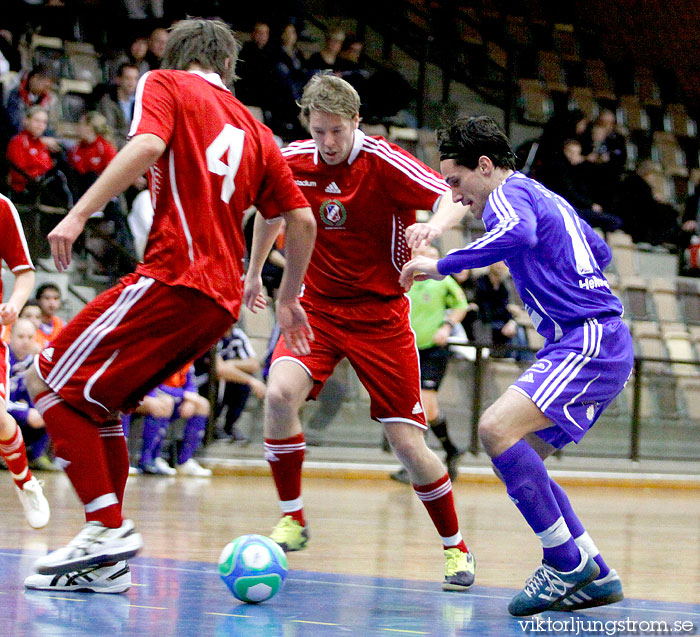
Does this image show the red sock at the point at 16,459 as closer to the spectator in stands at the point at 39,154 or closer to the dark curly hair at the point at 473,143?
the dark curly hair at the point at 473,143

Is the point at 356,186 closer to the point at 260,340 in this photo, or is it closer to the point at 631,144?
the point at 260,340

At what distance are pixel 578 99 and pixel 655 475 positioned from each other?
7.78 meters

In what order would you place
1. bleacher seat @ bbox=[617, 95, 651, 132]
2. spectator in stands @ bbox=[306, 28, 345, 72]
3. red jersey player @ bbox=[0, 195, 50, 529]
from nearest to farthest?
red jersey player @ bbox=[0, 195, 50, 529] < spectator in stands @ bbox=[306, 28, 345, 72] < bleacher seat @ bbox=[617, 95, 651, 132]

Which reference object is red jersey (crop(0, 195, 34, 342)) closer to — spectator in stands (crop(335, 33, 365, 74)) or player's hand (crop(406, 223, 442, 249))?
player's hand (crop(406, 223, 442, 249))

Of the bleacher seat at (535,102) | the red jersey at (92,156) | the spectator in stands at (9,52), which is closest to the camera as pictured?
the red jersey at (92,156)

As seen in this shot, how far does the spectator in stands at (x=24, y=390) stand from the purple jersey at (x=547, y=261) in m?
5.45

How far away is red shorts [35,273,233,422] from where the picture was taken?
3906 mm

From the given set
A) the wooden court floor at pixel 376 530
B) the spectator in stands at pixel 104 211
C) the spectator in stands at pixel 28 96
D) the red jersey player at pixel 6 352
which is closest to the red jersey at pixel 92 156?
the spectator in stands at pixel 104 211

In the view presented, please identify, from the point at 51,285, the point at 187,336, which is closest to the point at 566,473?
the point at 51,285

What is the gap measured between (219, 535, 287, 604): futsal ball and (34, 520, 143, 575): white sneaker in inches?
13.5

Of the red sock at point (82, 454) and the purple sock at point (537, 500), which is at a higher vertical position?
the red sock at point (82, 454)

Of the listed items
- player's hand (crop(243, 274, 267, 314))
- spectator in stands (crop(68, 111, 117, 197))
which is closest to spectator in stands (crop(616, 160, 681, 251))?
spectator in stands (crop(68, 111, 117, 197))

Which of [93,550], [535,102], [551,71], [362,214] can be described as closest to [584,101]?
[551,71]

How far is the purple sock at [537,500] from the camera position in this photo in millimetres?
4184
